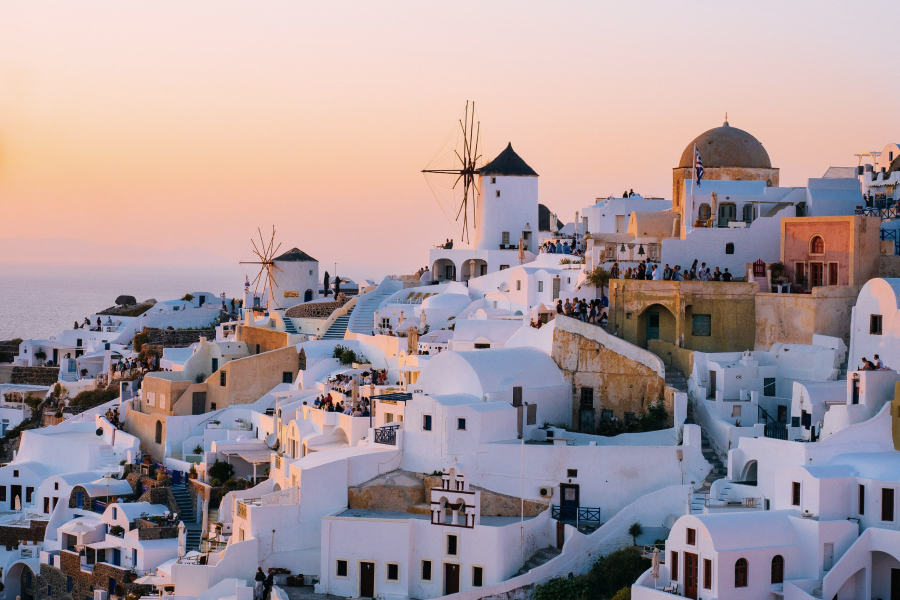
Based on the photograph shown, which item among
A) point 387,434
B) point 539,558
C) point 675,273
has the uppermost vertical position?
point 675,273

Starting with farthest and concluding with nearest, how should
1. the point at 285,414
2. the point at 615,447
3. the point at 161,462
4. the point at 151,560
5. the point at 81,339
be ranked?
the point at 81,339
the point at 161,462
the point at 285,414
the point at 151,560
the point at 615,447

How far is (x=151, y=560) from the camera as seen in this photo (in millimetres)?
34531

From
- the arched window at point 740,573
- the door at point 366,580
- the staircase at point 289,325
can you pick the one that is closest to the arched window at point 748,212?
the arched window at point 740,573

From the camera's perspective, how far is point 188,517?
37.0 meters

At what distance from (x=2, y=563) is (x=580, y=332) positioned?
18.2 meters

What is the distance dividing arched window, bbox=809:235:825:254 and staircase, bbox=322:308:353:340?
58.3 feet

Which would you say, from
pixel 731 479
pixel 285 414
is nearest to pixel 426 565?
pixel 731 479

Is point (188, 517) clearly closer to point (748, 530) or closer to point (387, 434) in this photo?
point (387, 434)

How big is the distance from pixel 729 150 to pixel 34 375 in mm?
33643

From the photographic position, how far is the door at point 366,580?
30.1 m

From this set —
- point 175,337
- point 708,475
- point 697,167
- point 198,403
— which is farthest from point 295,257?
point 708,475

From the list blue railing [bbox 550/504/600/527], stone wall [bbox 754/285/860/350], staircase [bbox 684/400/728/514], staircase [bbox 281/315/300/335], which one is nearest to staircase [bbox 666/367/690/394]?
staircase [bbox 684/400/728/514]

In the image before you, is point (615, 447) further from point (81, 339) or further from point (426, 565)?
point (81, 339)

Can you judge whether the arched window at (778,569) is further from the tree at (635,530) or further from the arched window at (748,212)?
the arched window at (748,212)
